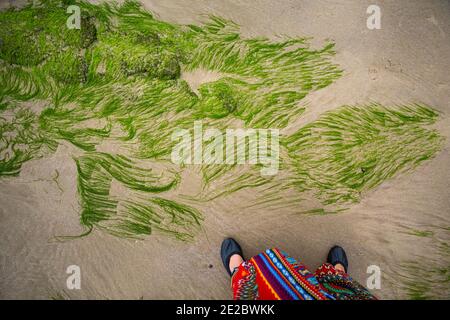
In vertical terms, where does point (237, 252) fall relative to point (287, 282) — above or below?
above

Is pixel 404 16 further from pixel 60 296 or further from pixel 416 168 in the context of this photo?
pixel 60 296

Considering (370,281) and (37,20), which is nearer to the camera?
(370,281)

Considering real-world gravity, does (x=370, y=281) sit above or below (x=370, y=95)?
below

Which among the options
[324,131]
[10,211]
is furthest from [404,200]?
[10,211]

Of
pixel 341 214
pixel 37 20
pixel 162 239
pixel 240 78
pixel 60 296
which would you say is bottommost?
pixel 60 296
